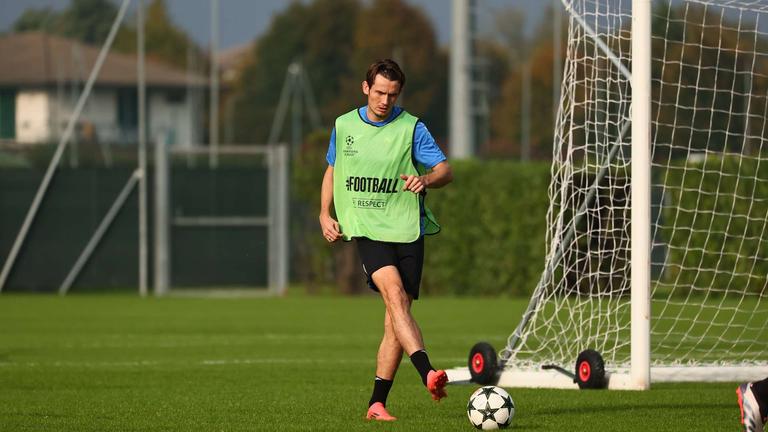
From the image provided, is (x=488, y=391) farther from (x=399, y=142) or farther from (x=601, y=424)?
(x=399, y=142)

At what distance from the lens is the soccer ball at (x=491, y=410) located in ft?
26.1

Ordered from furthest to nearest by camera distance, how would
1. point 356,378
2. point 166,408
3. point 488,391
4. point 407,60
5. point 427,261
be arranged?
point 407,60
point 427,261
point 356,378
point 166,408
point 488,391

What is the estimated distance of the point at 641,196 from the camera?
33.4ft

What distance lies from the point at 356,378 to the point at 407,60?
196ft

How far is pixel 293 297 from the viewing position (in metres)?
25.1

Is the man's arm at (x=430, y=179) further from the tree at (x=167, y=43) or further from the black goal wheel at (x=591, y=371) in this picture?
the tree at (x=167, y=43)

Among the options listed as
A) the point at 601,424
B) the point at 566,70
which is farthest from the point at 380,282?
the point at 566,70

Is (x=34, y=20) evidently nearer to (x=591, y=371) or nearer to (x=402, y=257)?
(x=591, y=371)

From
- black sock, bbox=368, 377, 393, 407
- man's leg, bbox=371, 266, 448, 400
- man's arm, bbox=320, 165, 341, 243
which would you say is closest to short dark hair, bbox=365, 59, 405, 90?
man's arm, bbox=320, 165, 341, 243

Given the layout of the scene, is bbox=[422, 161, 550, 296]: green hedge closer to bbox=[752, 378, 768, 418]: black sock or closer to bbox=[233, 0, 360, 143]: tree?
bbox=[752, 378, 768, 418]: black sock

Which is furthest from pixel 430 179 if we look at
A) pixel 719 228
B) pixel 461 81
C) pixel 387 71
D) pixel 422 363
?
pixel 461 81

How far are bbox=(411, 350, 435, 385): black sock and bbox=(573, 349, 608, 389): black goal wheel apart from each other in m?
2.60

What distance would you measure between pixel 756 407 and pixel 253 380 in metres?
5.37

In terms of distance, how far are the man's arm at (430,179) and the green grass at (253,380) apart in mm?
1442
